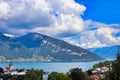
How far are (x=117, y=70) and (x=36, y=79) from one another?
5040 centimetres

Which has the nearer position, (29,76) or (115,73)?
(115,73)

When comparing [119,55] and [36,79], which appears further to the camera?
[36,79]

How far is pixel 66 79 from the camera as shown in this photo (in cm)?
7225

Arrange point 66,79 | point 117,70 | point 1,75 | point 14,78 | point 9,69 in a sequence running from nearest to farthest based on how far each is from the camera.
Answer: point 117,70 → point 66,79 → point 14,78 → point 1,75 → point 9,69

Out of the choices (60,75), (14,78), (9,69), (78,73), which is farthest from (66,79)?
(9,69)

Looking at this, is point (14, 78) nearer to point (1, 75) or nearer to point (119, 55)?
point (1, 75)

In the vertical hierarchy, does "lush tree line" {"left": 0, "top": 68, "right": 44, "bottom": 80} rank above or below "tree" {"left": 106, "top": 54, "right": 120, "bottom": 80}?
above

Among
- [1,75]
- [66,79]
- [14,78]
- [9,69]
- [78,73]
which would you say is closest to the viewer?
[66,79]

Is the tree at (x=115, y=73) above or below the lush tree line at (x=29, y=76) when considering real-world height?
below

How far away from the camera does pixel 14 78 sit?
92.9 meters

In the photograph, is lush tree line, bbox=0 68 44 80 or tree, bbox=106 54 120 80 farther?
lush tree line, bbox=0 68 44 80

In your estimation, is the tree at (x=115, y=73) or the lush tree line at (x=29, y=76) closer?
the tree at (x=115, y=73)

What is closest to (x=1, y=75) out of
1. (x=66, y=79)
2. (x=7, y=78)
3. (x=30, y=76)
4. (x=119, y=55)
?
(x=7, y=78)

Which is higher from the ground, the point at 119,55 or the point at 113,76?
the point at 119,55
